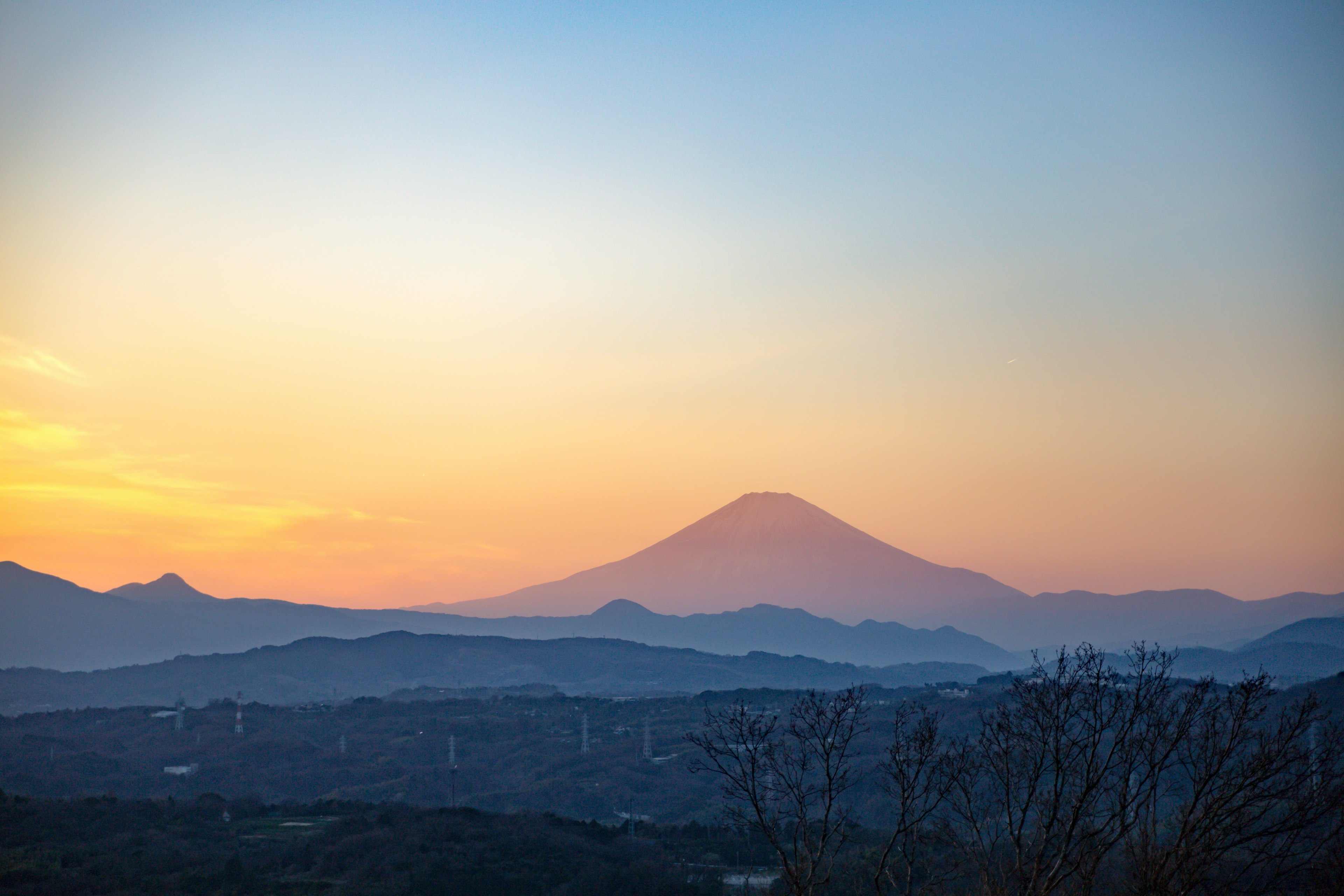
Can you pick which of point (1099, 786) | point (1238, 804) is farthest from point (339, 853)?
point (1238, 804)

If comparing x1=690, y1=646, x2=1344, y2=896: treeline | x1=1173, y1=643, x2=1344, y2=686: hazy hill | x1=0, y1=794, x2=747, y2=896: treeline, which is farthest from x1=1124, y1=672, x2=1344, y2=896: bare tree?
x1=1173, y1=643, x2=1344, y2=686: hazy hill

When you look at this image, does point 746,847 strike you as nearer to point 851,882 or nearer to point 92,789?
point 851,882

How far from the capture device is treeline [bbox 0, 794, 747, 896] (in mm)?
35562

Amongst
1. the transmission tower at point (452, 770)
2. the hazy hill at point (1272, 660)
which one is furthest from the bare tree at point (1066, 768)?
the hazy hill at point (1272, 660)

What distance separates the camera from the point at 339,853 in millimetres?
40188

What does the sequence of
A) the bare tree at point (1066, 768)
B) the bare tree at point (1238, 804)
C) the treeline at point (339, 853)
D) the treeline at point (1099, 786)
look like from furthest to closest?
the treeline at point (339, 853), the bare tree at point (1066, 768), the treeline at point (1099, 786), the bare tree at point (1238, 804)

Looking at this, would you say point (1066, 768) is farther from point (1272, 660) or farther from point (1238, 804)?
point (1272, 660)

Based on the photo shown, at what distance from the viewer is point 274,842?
43594 millimetres

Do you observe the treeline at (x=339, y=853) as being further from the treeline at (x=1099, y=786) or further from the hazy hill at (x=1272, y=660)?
the hazy hill at (x=1272, y=660)

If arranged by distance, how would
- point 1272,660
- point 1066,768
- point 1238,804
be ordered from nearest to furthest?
1. point 1238,804
2. point 1066,768
3. point 1272,660

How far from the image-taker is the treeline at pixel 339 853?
3556cm

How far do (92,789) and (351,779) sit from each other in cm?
1781

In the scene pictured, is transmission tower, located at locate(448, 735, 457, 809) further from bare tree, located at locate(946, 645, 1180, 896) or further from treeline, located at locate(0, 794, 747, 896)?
bare tree, located at locate(946, 645, 1180, 896)

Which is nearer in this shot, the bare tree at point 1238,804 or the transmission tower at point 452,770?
the bare tree at point 1238,804
